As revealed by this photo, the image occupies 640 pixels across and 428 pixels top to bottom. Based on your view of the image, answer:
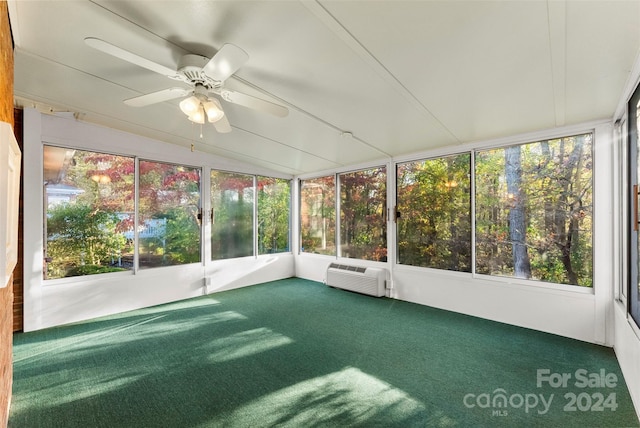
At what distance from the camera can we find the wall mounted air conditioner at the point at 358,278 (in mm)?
4555

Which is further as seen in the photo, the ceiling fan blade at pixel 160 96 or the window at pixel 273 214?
the window at pixel 273 214

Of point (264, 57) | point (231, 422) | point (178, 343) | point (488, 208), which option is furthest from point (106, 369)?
point (488, 208)

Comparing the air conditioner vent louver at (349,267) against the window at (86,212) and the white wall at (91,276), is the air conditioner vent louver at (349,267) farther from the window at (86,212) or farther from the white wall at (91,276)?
the window at (86,212)

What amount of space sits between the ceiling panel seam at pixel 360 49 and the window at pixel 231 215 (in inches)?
143

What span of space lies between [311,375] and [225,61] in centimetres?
242

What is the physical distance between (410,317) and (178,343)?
274cm

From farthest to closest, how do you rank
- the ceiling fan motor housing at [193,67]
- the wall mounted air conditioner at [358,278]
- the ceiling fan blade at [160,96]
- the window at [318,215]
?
1. the window at [318,215]
2. the wall mounted air conditioner at [358,278]
3. the ceiling fan blade at [160,96]
4. the ceiling fan motor housing at [193,67]

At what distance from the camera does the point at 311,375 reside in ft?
7.63

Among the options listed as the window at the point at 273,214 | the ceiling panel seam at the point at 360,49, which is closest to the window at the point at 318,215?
the window at the point at 273,214

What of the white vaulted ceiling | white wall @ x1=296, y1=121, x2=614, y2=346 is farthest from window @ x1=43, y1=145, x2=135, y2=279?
white wall @ x1=296, y1=121, x2=614, y2=346

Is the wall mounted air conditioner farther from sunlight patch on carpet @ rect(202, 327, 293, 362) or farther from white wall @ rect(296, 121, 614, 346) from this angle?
sunlight patch on carpet @ rect(202, 327, 293, 362)

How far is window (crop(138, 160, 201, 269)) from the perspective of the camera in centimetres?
425

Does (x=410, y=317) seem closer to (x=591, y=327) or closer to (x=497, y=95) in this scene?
(x=591, y=327)

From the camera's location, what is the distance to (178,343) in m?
2.92
